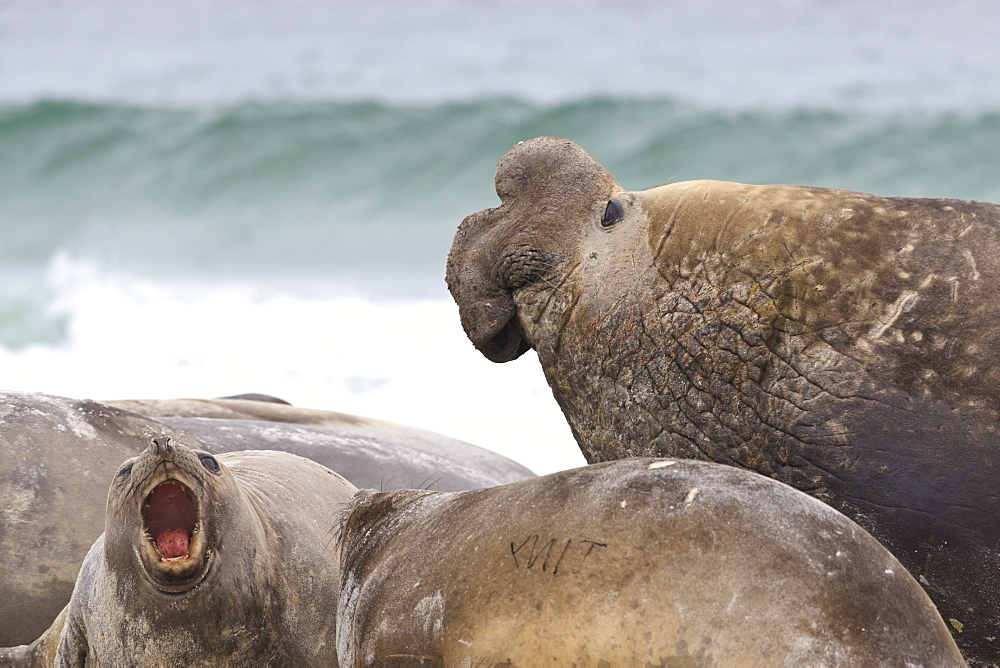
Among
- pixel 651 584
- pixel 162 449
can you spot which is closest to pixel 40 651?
pixel 162 449

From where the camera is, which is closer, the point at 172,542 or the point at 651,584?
the point at 651,584

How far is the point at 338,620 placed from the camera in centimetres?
278

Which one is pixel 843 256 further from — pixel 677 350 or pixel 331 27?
pixel 331 27

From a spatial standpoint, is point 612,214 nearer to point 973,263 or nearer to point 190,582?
point 973,263

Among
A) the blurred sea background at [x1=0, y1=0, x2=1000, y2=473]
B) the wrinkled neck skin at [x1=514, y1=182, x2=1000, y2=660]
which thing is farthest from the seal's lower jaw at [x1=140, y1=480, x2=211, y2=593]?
the blurred sea background at [x1=0, y1=0, x2=1000, y2=473]

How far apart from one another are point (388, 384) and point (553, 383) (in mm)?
5670

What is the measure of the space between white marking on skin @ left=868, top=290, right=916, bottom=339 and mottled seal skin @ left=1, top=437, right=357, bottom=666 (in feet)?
4.24

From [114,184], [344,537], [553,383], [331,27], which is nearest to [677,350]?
[553,383]

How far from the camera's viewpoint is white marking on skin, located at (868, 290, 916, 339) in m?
3.08

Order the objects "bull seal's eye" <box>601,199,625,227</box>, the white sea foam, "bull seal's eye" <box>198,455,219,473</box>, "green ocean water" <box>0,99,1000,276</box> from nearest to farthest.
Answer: "bull seal's eye" <box>198,455,219,473</box>
"bull seal's eye" <box>601,199,625,227</box>
the white sea foam
"green ocean water" <box>0,99,1000,276</box>

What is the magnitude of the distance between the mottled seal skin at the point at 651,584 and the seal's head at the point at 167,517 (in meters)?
0.54

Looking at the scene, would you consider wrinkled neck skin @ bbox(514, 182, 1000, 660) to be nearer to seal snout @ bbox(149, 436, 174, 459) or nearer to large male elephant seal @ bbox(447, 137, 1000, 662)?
large male elephant seal @ bbox(447, 137, 1000, 662)

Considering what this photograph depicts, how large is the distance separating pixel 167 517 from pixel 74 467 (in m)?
1.08

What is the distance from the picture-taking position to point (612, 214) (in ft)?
12.1
